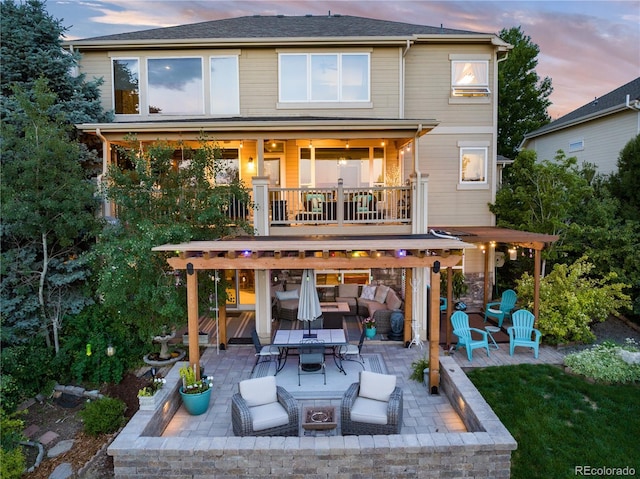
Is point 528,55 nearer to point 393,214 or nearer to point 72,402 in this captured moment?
point 393,214

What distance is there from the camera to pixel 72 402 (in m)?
8.48

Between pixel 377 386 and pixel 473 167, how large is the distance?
9.77m

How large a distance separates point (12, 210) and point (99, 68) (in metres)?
6.66

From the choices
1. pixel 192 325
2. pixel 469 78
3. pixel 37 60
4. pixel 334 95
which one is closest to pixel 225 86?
pixel 334 95

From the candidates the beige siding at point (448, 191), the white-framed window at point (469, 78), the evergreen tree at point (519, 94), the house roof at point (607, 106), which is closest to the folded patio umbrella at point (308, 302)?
the beige siding at point (448, 191)

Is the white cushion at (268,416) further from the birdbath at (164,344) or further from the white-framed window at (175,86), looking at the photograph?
the white-framed window at (175,86)

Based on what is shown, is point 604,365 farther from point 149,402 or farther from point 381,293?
point 149,402

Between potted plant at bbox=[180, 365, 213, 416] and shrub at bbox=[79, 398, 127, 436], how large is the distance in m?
1.50

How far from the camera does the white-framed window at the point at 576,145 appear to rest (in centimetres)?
1695

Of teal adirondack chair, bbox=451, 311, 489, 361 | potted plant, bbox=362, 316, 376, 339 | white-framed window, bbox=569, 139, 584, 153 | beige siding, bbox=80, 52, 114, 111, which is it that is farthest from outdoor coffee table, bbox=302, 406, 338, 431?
white-framed window, bbox=569, 139, 584, 153

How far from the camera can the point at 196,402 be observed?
6.76 metres

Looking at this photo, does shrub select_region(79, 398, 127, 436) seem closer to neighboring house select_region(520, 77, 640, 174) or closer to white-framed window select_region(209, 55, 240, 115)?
white-framed window select_region(209, 55, 240, 115)

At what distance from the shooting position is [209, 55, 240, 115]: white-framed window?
12.7 metres

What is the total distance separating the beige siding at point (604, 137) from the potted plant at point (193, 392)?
16.8m
